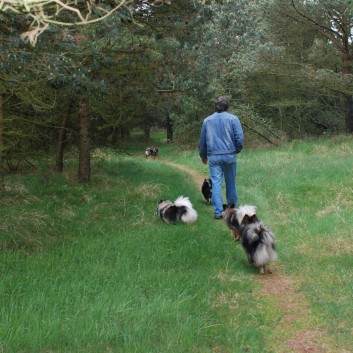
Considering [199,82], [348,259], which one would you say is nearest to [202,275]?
[348,259]

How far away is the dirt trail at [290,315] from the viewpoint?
4102 millimetres

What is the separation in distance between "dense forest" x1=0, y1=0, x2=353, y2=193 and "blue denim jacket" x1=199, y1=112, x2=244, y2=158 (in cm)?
240

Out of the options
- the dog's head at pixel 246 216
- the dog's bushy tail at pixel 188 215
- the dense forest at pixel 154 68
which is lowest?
the dog's bushy tail at pixel 188 215

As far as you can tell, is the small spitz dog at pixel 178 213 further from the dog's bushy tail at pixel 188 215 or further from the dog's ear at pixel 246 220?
the dog's ear at pixel 246 220

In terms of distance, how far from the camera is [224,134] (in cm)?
871

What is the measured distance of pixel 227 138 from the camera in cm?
870

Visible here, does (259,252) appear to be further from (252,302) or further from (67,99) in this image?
(67,99)

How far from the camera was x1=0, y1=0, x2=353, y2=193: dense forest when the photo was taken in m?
5.69

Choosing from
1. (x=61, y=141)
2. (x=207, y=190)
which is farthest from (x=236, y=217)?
(x=61, y=141)

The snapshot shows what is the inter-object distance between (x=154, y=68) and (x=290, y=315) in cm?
859

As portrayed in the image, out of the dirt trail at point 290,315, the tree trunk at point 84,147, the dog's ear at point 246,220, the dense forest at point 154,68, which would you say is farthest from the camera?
the tree trunk at point 84,147

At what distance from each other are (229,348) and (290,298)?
150cm

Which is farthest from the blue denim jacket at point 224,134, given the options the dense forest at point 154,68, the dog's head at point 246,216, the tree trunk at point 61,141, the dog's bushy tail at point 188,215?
the tree trunk at point 61,141

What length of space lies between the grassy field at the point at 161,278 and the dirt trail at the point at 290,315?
0.07 feet
